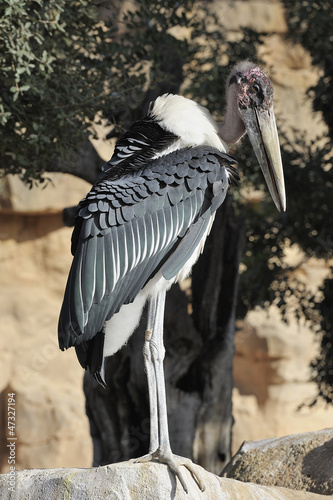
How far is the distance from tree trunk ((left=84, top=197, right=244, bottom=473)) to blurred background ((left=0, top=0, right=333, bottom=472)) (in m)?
0.33

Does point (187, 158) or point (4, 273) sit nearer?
point (187, 158)

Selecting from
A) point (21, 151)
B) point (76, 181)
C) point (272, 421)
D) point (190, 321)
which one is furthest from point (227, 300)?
point (272, 421)

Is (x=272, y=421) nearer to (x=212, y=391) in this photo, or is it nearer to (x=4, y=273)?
(x=4, y=273)

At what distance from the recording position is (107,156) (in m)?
13.3

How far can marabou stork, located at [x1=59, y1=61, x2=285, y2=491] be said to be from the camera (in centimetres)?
376

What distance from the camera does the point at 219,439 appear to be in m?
7.61

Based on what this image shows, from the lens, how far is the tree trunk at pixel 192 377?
734cm

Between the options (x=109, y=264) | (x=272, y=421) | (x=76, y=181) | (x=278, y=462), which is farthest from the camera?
(x=272, y=421)

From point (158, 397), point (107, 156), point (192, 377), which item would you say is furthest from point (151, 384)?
point (107, 156)

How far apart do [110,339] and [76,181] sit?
9.56 m

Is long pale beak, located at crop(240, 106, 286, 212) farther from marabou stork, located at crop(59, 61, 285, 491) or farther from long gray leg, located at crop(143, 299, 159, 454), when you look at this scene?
long gray leg, located at crop(143, 299, 159, 454)

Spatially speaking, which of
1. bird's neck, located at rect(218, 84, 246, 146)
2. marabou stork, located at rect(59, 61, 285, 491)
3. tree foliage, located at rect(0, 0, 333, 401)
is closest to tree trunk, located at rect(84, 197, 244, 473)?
tree foliage, located at rect(0, 0, 333, 401)

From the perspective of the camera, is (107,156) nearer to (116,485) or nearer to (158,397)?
(158,397)

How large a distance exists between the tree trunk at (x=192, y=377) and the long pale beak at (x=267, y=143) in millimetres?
3083
